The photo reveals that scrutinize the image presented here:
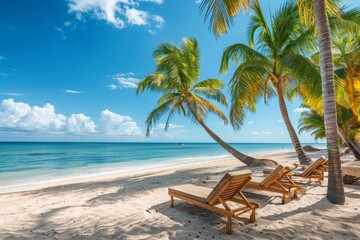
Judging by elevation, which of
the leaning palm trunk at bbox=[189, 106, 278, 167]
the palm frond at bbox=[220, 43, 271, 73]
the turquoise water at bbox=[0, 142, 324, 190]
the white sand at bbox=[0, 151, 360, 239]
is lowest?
the turquoise water at bbox=[0, 142, 324, 190]

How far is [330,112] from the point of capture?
4328 mm

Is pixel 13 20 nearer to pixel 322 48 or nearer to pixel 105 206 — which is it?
pixel 105 206

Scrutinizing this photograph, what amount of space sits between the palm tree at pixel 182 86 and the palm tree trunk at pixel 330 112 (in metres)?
7.68

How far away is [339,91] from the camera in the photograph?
22.6 ft

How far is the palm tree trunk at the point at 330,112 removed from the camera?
14.0 feet

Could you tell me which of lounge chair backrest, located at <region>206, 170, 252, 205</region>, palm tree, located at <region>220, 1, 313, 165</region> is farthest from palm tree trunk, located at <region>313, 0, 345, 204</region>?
palm tree, located at <region>220, 1, 313, 165</region>

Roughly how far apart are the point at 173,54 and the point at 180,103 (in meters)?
2.98

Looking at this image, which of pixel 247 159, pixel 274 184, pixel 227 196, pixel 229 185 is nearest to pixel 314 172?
pixel 274 184

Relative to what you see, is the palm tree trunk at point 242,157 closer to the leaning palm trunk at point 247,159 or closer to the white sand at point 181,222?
the leaning palm trunk at point 247,159

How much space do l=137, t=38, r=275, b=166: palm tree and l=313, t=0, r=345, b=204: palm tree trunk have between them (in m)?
7.68

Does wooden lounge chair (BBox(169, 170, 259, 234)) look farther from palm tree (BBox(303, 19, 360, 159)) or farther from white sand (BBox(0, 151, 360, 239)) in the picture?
palm tree (BBox(303, 19, 360, 159))

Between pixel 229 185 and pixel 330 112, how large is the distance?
2790 millimetres

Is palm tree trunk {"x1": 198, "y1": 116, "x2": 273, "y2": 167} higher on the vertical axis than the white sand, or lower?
higher

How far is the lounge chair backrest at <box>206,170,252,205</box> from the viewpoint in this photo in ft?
10.3
